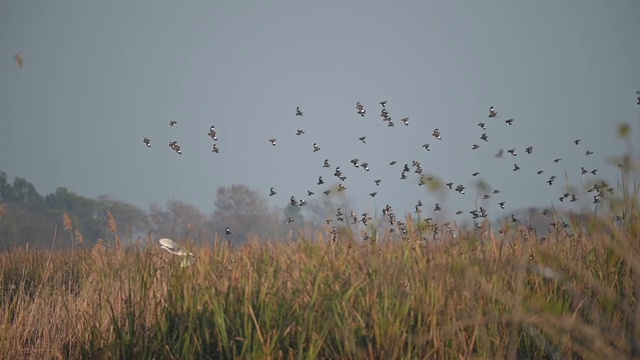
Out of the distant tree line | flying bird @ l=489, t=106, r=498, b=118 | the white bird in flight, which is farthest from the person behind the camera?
the distant tree line

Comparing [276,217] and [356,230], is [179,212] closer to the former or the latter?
[276,217]

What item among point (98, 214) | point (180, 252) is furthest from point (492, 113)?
point (98, 214)

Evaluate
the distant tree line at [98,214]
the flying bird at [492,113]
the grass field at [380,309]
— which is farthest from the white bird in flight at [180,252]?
the distant tree line at [98,214]

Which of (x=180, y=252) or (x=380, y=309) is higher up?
(x=180, y=252)

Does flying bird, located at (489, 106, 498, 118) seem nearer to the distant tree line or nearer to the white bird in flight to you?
the white bird in flight

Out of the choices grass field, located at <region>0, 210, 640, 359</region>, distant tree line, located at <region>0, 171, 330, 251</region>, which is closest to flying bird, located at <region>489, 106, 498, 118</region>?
grass field, located at <region>0, 210, 640, 359</region>

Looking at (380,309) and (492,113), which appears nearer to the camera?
(380,309)

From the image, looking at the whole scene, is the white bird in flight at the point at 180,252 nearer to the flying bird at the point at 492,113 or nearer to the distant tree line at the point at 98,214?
the flying bird at the point at 492,113

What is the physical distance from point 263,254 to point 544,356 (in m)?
3.12

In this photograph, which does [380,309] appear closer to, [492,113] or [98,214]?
[492,113]

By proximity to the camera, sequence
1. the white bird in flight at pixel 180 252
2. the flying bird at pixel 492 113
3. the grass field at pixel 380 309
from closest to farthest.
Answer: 1. the grass field at pixel 380 309
2. the white bird in flight at pixel 180 252
3. the flying bird at pixel 492 113

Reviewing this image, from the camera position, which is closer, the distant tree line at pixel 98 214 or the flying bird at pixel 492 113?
the flying bird at pixel 492 113

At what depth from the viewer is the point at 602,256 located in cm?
628

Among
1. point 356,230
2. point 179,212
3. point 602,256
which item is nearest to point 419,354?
point 356,230
